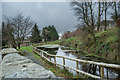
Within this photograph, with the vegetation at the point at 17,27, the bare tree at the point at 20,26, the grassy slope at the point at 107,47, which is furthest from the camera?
the bare tree at the point at 20,26

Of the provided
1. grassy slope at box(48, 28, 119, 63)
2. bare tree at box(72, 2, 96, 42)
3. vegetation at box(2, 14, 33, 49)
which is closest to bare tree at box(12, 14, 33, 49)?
vegetation at box(2, 14, 33, 49)

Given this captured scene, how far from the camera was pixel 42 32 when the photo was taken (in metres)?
51.8

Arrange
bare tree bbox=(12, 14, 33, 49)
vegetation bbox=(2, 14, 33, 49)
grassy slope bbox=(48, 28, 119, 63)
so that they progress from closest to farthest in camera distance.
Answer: grassy slope bbox=(48, 28, 119, 63) < vegetation bbox=(2, 14, 33, 49) < bare tree bbox=(12, 14, 33, 49)

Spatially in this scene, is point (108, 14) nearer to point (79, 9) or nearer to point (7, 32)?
point (79, 9)

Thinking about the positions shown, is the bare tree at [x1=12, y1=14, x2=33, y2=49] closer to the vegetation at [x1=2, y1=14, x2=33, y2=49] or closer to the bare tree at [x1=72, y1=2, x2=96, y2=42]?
the vegetation at [x1=2, y1=14, x2=33, y2=49]

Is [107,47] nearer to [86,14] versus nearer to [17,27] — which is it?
[86,14]

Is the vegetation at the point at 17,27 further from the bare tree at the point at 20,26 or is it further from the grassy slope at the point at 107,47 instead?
the grassy slope at the point at 107,47

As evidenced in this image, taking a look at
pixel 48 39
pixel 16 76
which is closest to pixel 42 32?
pixel 48 39

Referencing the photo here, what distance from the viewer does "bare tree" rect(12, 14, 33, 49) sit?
39.5ft

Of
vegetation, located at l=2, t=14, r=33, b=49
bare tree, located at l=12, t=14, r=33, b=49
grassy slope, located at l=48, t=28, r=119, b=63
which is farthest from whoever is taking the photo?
bare tree, located at l=12, t=14, r=33, b=49

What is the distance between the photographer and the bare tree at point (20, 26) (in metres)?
12.0

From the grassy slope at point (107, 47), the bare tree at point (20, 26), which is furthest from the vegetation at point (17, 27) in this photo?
the grassy slope at point (107, 47)

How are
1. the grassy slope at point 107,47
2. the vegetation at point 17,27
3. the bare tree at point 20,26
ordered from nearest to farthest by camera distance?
the grassy slope at point 107,47, the vegetation at point 17,27, the bare tree at point 20,26

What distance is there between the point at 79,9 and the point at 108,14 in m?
4.79
